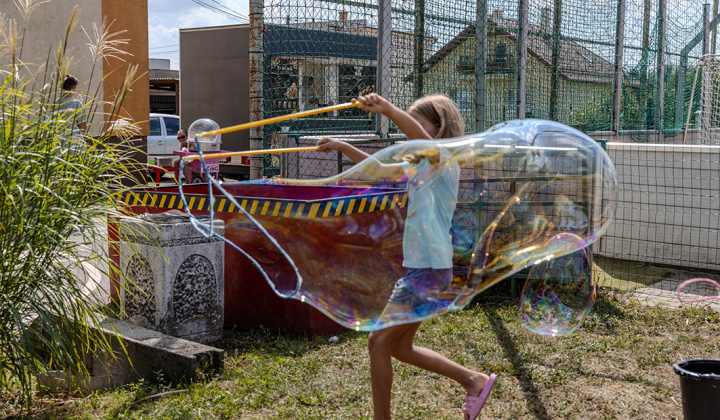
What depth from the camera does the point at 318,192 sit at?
6.01 m

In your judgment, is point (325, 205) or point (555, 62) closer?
point (325, 205)

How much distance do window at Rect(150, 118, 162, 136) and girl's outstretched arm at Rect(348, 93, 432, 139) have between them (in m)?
19.1

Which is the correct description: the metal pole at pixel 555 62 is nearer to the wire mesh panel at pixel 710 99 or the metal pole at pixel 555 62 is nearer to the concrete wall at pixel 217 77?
the wire mesh panel at pixel 710 99

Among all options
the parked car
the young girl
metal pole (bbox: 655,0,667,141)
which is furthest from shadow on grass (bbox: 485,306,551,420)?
the parked car

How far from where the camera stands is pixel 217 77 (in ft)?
69.0

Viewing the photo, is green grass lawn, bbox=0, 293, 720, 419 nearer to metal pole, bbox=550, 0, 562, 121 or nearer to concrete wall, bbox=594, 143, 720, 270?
concrete wall, bbox=594, 143, 720, 270

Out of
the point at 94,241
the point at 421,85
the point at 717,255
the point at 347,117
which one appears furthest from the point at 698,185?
the point at 94,241

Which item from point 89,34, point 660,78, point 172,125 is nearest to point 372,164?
point 89,34

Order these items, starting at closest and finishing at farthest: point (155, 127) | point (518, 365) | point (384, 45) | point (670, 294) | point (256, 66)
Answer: point (518, 365) → point (670, 294) → point (256, 66) → point (384, 45) → point (155, 127)

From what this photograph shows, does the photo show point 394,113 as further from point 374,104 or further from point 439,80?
point 439,80

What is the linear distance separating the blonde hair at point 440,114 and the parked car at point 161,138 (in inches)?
720

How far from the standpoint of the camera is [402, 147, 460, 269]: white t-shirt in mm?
3143

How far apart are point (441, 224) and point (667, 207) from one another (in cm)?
596

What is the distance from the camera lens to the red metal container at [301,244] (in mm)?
3410
